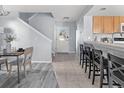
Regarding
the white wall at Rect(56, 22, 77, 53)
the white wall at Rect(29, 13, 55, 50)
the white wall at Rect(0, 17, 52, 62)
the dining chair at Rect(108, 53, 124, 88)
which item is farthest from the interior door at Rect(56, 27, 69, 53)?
the dining chair at Rect(108, 53, 124, 88)

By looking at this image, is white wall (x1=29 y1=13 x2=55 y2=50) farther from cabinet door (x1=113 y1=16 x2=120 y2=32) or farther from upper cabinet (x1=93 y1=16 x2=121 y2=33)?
cabinet door (x1=113 y1=16 x2=120 y2=32)

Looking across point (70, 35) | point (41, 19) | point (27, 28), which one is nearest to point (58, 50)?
point (70, 35)

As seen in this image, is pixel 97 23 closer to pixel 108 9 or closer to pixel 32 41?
pixel 108 9

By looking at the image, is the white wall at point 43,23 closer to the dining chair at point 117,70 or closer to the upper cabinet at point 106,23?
the upper cabinet at point 106,23

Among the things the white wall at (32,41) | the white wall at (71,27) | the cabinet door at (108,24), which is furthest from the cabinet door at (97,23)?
the white wall at (71,27)

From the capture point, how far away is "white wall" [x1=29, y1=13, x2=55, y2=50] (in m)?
9.92

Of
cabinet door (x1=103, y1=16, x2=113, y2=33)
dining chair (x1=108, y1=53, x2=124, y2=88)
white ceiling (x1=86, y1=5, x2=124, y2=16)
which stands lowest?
dining chair (x1=108, y1=53, x2=124, y2=88)

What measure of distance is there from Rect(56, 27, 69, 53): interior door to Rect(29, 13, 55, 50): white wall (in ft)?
12.2

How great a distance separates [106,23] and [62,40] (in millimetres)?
5821

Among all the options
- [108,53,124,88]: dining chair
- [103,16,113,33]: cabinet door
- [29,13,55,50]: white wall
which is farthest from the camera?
[29,13,55,50]: white wall

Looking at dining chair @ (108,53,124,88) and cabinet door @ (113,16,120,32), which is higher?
cabinet door @ (113,16,120,32)

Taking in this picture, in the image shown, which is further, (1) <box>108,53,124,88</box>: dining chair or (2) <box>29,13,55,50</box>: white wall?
(2) <box>29,13,55,50</box>: white wall
